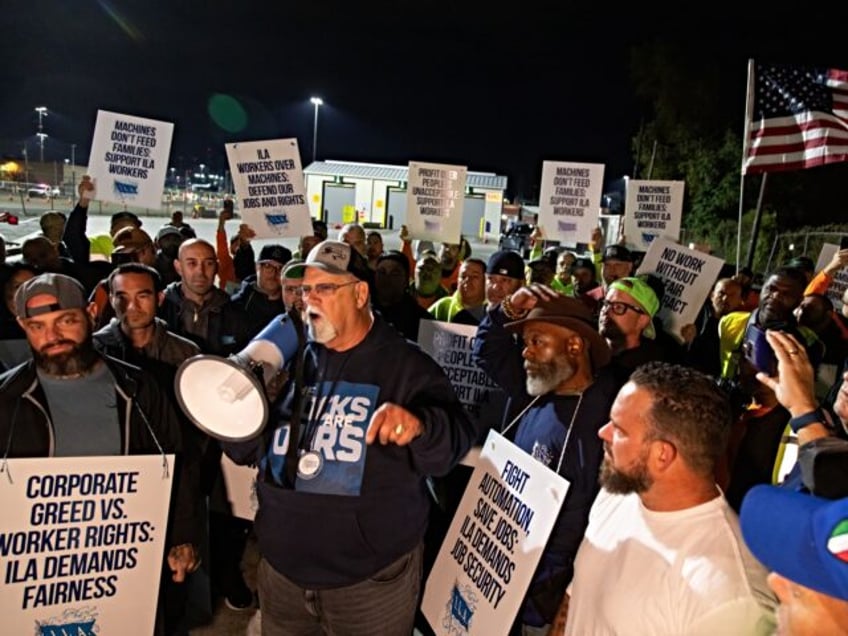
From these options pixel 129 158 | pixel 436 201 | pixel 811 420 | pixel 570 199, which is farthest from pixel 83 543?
pixel 570 199

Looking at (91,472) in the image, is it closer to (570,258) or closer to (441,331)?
(441,331)

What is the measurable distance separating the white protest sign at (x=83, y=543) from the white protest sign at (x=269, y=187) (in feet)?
15.5

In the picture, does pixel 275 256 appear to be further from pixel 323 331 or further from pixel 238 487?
pixel 323 331

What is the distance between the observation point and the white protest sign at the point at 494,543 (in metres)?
2.52

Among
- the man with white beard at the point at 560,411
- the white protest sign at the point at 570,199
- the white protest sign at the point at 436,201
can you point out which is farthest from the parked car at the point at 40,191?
the man with white beard at the point at 560,411

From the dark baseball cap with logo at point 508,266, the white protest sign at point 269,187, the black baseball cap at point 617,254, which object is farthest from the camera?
the white protest sign at point 269,187

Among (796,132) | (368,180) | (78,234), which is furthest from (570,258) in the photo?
(368,180)

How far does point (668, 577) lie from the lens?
1888mm

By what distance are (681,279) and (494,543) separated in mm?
3724

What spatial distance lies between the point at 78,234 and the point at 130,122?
4.52 ft

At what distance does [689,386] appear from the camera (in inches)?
83.0

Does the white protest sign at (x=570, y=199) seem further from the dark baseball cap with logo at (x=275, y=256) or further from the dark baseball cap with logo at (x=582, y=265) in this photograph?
the dark baseball cap with logo at (x=275, y=256)

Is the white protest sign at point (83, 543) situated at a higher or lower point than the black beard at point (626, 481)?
lower

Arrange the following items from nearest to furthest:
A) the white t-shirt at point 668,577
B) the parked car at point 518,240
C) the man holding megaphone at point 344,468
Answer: the white t-shirt at point 668,577 < the man holding megaphone at point 344,468 < the parked car at point 518,240
